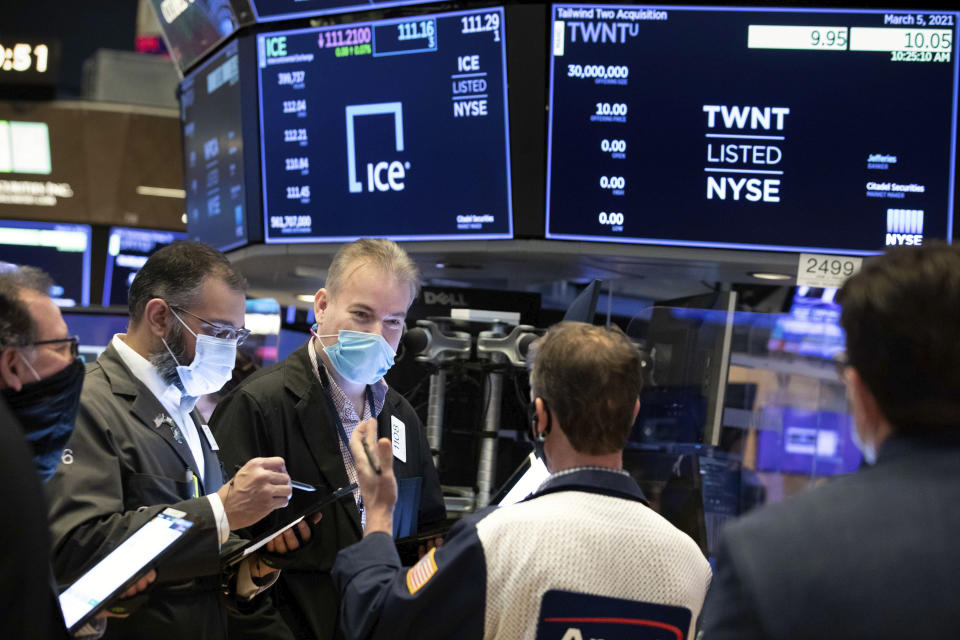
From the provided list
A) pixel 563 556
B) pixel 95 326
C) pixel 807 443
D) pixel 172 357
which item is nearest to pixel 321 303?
pixel 172 357

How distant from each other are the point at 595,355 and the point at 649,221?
2080 mm

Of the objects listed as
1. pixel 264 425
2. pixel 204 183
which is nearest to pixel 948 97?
pixel 264 425

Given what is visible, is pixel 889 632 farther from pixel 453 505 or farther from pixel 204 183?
pixel 204 183

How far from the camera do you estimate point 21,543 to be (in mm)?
1134

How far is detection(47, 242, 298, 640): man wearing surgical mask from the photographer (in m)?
1.90

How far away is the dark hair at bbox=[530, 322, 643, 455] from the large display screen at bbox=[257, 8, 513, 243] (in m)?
2.08

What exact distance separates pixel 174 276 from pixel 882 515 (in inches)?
71.5

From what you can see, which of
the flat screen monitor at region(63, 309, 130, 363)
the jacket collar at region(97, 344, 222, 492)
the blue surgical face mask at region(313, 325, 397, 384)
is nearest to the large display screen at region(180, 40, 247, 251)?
the flat screen monitor at region(63, 309, 130, 363)

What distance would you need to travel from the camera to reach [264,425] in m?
2.41

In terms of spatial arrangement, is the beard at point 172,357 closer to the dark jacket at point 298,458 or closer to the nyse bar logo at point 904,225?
the dark jacket at point 298,458

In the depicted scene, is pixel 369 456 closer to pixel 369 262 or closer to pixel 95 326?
pixel 369 262

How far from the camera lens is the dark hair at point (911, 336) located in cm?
106

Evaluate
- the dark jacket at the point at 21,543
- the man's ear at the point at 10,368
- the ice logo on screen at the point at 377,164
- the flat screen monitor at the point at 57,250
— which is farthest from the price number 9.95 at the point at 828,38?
the flat screen monitor at the point at 57,250

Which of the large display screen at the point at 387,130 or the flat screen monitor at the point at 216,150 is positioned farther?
the flat screen monitor at the point at 216,150
